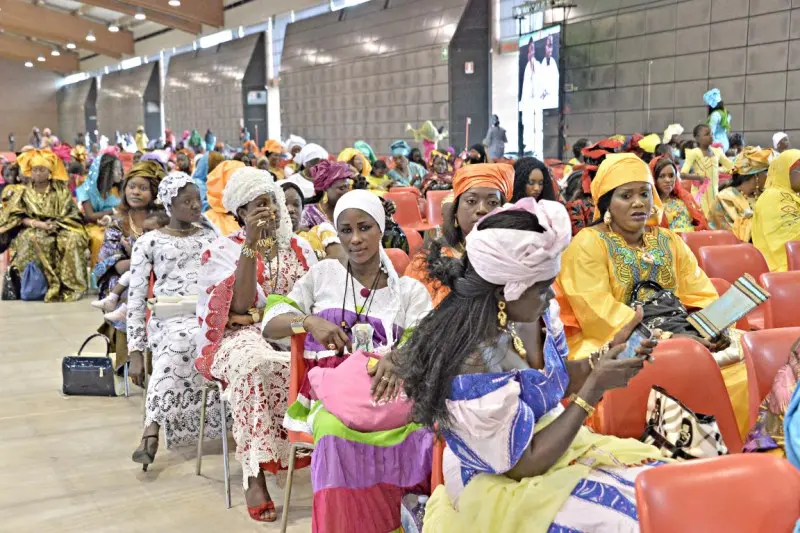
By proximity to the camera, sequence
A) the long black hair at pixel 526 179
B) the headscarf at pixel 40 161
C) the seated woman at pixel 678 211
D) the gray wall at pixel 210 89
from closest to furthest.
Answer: the long black hair at pixel 526 179 < the seated woman at pixel 678 211 < the headscarf at pixel 40 161 < the gray wall at pixel 210 89

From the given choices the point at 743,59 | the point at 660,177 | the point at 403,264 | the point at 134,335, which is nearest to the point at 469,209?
the point at 403,264

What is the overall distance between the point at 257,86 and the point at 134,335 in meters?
23.3

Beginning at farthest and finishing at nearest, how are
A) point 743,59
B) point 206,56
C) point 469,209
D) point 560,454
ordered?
point 206,56
point 743,59
point 469,209
point 560,454

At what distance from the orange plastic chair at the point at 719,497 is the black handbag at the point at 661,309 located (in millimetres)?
1664

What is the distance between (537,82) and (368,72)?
19.2ft

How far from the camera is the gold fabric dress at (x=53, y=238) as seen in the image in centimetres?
846

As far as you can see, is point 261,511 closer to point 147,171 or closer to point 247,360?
point 247,360

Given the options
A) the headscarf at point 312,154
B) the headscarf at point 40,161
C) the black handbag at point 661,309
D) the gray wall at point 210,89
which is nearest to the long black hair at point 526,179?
the black handbag at point 661,309

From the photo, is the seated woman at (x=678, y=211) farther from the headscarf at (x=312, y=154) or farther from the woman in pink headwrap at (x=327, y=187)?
the headscarf at (x=312, y=154)

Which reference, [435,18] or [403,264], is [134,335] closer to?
[403,264]

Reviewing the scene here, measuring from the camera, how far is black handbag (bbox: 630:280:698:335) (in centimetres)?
329

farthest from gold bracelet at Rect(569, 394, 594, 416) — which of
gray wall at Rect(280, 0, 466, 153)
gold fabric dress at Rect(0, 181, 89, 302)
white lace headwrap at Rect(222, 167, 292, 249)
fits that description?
gray wall at Rect(280, 0, 466, 153)

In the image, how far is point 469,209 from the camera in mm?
3688

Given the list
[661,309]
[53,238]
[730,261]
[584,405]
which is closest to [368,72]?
[53,238]
